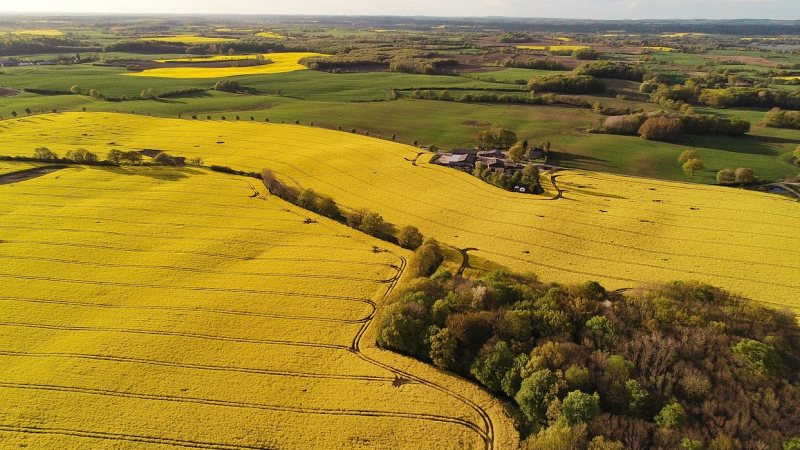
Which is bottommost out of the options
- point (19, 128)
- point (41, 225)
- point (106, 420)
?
point (106, 420)

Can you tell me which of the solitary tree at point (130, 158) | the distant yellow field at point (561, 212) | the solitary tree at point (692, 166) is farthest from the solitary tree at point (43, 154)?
the solitary tree at point (692, 166)

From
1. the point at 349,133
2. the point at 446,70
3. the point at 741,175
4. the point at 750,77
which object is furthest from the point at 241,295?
the point at 750,77

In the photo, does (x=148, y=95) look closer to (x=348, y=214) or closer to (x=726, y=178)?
(x=348, y=214)

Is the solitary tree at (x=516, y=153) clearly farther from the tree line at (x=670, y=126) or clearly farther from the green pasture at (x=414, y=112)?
the tree line at (x=670, y=126)

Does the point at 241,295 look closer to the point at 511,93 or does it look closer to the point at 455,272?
the point at 455,272

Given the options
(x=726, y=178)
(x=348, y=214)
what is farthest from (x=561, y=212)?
(x=726, y=178)
